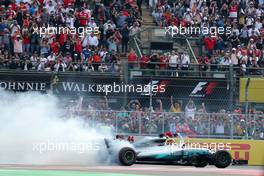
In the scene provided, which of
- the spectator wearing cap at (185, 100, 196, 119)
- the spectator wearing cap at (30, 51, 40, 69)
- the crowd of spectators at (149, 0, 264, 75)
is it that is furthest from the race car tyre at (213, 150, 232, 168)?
the spectator wearing cap at (30, 51, 40, 69)

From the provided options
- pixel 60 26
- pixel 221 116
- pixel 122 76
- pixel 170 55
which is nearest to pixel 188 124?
pixel 221 116

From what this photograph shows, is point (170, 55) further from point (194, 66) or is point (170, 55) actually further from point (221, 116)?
point (221, 116)

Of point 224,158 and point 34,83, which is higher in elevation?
point 34,83

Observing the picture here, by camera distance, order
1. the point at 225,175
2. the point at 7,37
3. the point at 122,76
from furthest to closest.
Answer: the point at 7,37, the point at 122,76, the point at 225,175

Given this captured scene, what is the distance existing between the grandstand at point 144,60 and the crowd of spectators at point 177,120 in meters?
0.03

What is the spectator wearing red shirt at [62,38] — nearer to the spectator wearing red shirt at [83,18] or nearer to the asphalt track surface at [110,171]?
the spectator wearing red shirt at [83,18]

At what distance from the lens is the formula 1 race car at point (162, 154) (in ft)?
72.2

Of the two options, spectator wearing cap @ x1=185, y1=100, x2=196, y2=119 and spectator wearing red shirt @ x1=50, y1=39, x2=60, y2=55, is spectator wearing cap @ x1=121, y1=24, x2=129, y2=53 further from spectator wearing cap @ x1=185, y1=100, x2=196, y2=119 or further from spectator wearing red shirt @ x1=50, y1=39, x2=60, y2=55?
spectator wearing cap @ x1=185, y1=100, x2=196, y2=119

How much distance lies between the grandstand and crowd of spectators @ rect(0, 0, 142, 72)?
4 cm

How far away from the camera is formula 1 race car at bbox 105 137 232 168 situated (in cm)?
2200

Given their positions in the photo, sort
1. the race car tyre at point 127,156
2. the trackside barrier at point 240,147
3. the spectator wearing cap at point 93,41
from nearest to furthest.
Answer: the race car tyre at point 127,156 → the trackside barrier at point 240,147 → the spectator wearing cap at point 93,41

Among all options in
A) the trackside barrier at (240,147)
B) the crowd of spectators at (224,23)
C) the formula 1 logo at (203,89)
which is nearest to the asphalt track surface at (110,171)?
the trackside barrier at (240,147)

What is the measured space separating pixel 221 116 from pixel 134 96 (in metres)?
2.82

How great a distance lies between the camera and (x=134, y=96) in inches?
1038
